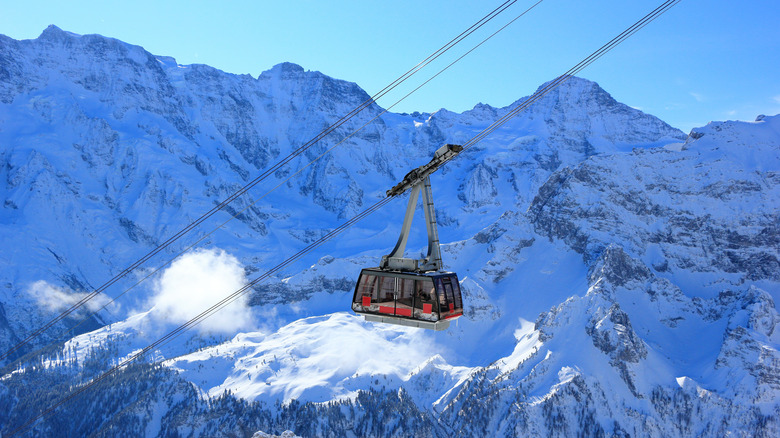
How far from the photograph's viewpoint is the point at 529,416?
183750 millimetres

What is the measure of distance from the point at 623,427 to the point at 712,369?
39939 mm

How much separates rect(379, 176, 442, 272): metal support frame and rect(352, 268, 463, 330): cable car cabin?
1.51 ft

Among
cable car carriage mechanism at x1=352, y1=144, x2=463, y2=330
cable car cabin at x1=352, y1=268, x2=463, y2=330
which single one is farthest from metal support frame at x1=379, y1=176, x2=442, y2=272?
cable car cabin at x1=352, y1=268, x2=463, y2=330

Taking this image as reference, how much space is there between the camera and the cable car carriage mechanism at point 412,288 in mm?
26844

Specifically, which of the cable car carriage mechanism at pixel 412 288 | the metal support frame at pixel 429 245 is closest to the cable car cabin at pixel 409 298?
the cable car carriage mechanism at pixel 412 288

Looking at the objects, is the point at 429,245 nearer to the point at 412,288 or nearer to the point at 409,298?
the point at 412,288

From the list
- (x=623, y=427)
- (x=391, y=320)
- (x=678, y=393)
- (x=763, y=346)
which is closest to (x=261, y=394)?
(x=623, y=427)

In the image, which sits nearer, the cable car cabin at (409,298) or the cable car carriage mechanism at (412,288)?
the cable car carriage mechanism at (412,288)

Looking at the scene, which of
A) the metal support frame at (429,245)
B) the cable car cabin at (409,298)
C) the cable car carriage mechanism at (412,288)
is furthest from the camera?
the cable car cabin at (409,298)

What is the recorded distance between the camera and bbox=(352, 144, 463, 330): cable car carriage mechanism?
26.8 meters

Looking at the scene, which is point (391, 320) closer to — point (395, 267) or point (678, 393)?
point (395, 267)

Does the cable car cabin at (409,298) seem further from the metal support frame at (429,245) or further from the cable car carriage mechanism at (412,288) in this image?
the metal support frame at (429,245)

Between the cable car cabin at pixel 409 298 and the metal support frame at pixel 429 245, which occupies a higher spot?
the metal support frame at pixel 429 245

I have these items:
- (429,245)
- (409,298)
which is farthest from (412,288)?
(429,245)
